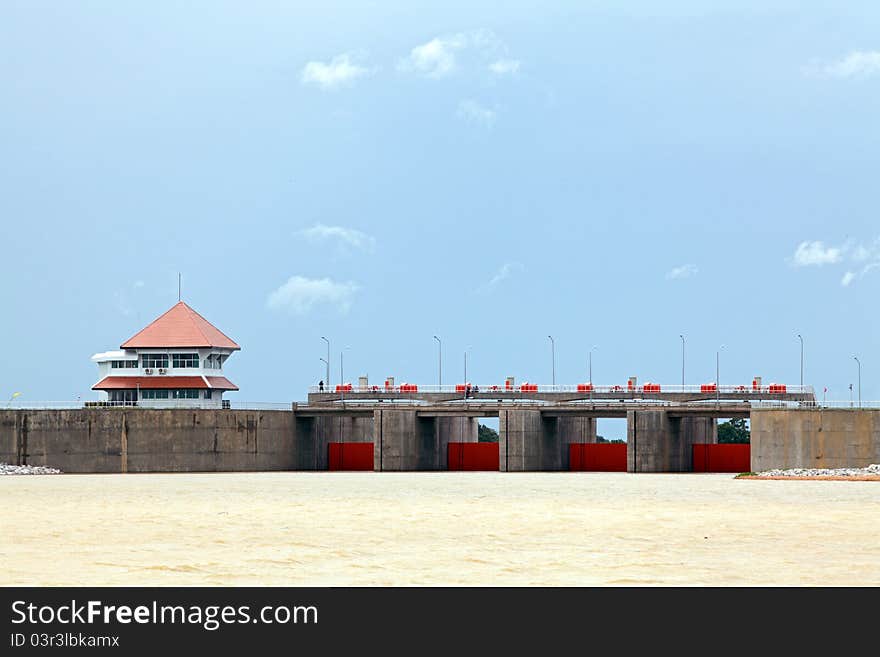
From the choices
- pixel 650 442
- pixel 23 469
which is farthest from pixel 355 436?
pixel 23 469

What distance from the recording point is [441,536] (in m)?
43.6

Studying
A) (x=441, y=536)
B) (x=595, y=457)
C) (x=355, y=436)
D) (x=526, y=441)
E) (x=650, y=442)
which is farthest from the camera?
(x=355, y=436)

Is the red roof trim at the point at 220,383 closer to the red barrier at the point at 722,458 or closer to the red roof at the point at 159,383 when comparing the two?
the red roof at the point at 159,383

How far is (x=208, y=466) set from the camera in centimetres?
10531

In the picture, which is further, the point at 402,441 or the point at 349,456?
the point at 349,456

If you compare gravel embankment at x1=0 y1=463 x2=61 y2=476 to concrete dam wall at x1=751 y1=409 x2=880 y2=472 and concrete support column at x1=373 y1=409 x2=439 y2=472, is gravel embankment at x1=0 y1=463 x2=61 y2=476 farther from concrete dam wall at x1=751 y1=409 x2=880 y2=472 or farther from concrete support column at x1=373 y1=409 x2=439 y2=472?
concrete dam wall at x1=751 y1=409 x2=880 y2=472

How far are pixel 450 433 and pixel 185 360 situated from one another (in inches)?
903

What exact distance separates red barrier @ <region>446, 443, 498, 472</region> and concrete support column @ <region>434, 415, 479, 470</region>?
1.42 ft

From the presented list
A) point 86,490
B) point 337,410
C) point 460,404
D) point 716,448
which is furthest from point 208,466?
point 716,448

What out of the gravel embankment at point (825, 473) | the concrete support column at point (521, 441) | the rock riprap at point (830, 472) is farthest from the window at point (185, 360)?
the rock riprap at point (830, 472)

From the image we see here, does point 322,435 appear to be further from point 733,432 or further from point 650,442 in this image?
point 733,432

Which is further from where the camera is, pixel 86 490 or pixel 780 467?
pixel 780 467
